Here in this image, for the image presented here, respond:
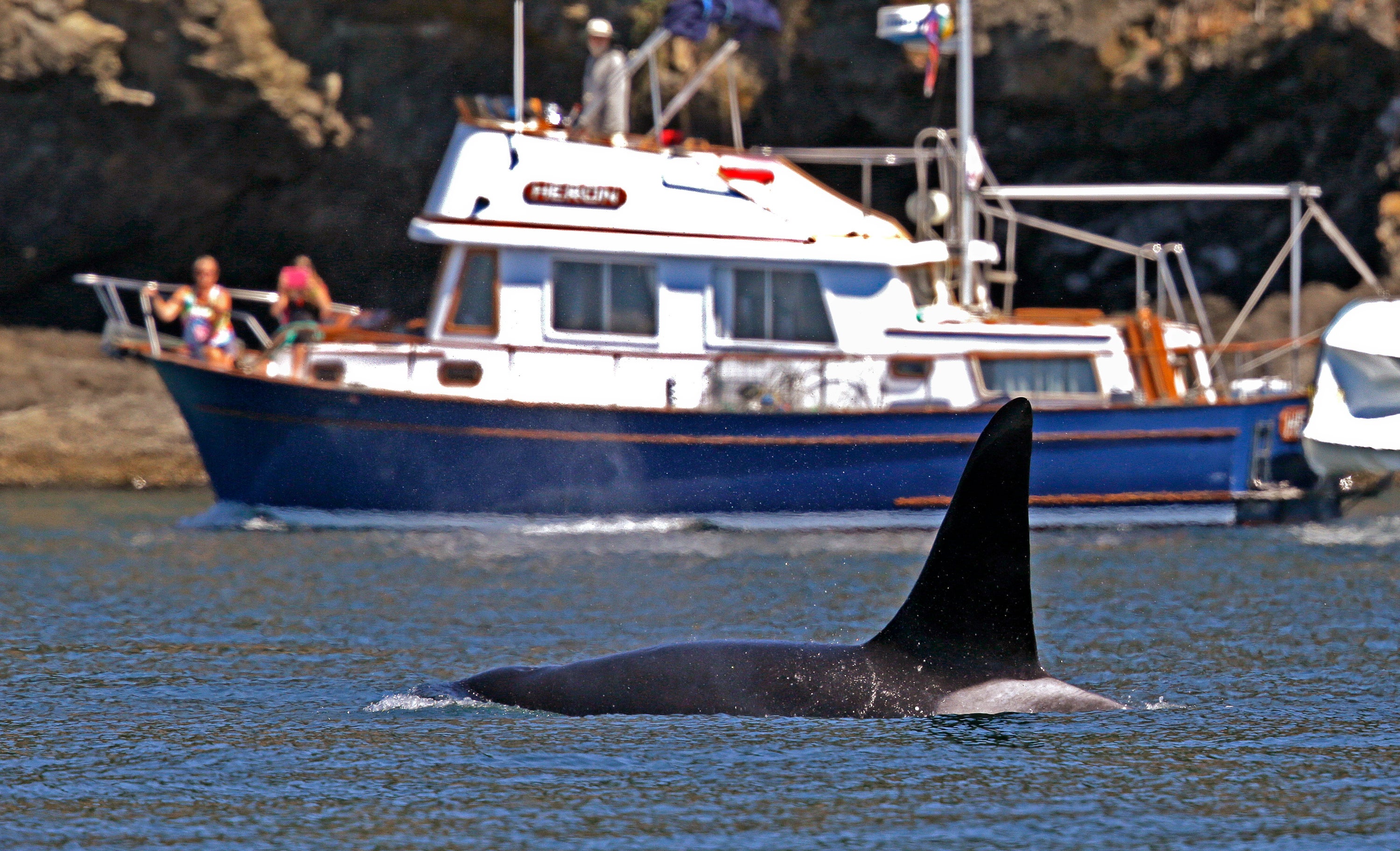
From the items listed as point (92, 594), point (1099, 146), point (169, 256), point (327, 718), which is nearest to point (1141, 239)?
point (1099, 146)

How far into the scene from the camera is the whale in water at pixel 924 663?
7.04 m

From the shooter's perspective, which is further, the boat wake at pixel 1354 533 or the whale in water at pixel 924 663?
the boat wake at pixel 1354 533

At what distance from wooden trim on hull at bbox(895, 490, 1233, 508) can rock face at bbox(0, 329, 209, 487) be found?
983 cm

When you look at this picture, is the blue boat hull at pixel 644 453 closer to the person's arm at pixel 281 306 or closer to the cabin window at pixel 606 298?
the cabin window at pixel 606 298

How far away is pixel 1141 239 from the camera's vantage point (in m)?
25.4

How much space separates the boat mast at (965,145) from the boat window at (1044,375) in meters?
1.31

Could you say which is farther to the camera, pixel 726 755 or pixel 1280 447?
pixel 1280 447

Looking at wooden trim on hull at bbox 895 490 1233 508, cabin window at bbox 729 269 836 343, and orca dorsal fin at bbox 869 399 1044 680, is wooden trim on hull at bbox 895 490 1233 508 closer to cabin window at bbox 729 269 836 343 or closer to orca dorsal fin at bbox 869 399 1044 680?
cabin window at bbox 729 269 836 343

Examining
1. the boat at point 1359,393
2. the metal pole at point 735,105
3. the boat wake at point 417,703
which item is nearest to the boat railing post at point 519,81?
the metal pole at point 735,105

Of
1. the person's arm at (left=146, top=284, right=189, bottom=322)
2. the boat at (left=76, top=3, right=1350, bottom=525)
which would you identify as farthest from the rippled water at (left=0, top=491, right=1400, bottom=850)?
the person's arm at (left=146, top=284, right=189, bottom=322)

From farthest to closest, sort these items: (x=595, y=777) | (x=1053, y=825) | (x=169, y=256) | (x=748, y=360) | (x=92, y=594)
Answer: (x=169, y=256) < (x=748, y=360) < (x=92, y=594) < (x=595, y=777) < (x=1053, y=825)

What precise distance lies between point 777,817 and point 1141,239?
2054 centimetres

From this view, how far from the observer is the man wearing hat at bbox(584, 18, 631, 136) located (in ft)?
62.1

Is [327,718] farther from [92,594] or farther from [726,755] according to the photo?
[92,594]
